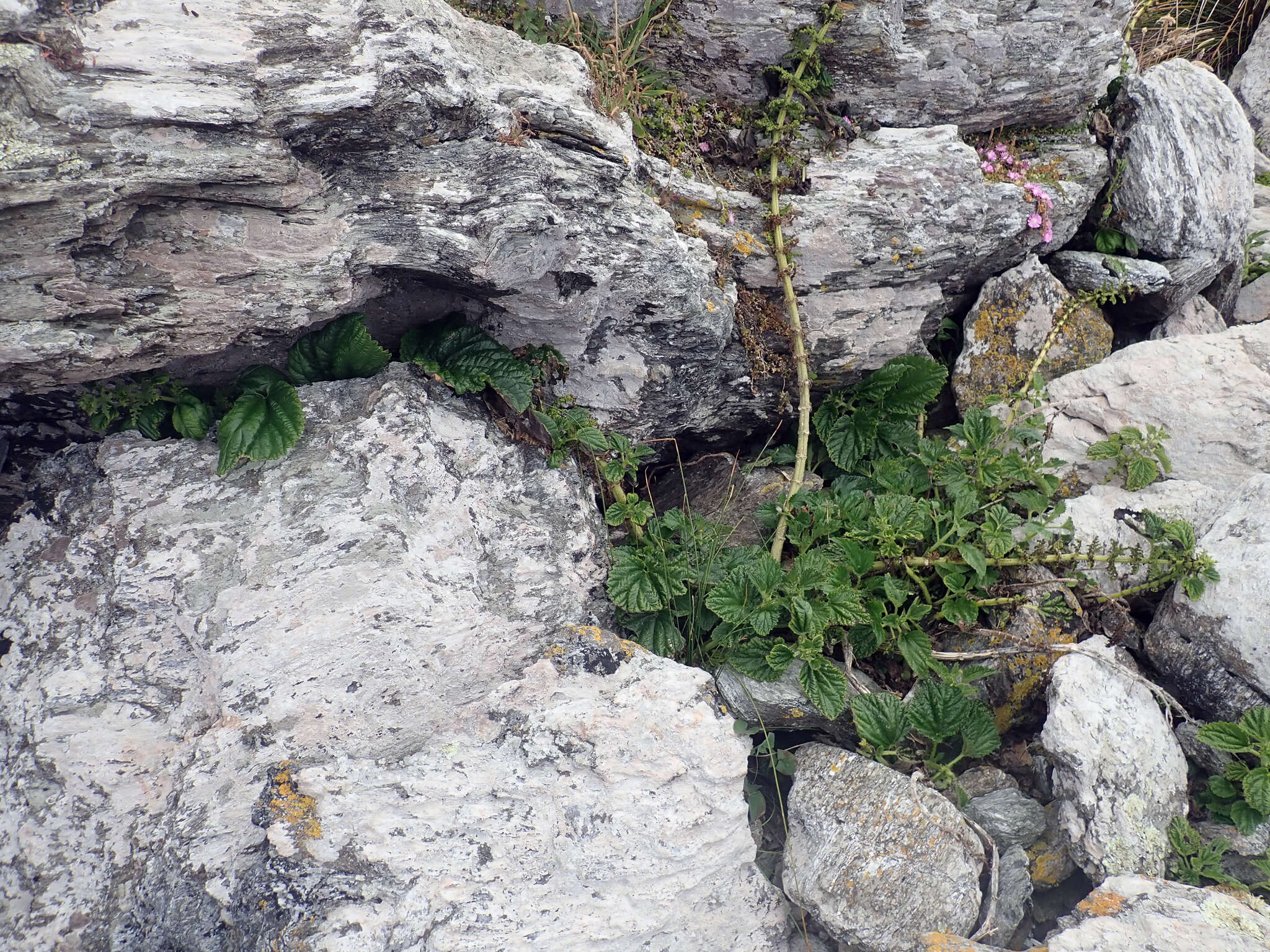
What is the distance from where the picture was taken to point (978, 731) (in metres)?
3.24

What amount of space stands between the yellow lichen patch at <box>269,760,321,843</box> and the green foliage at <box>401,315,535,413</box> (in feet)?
5.15

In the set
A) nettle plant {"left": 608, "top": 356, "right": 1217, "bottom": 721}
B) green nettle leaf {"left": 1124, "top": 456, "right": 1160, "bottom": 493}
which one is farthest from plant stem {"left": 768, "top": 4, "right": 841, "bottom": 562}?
green nettle leaf {"left": 1124, "top": 456, "right": 1160, "bottom": 493}

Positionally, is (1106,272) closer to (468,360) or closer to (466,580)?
(468,360)

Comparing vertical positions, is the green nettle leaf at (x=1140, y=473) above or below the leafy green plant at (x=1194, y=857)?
above

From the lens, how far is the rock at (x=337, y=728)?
2490 millimetres

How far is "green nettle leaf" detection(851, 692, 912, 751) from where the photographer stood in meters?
3.19

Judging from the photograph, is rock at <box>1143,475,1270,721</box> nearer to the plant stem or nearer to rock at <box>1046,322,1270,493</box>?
rock at <box>1046,322,1270,493</box>

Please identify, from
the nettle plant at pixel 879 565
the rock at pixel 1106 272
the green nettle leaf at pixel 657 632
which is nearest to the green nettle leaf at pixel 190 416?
the nettle plant at pixel 879 565

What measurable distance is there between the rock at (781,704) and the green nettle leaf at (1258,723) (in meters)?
1.34

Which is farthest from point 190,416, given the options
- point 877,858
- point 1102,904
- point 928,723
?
point 1102,904

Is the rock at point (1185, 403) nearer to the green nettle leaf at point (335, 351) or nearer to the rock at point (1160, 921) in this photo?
the rock at point (1160, 921)

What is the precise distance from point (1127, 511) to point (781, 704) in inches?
70.7

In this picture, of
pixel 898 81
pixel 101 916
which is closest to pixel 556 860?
pixel 101 916

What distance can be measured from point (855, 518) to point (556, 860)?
188cm
